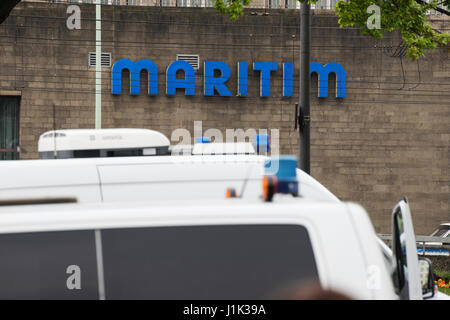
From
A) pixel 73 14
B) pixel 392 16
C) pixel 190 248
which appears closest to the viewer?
pixel 190 248

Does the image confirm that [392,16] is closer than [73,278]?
No

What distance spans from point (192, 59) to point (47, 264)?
20658 mm

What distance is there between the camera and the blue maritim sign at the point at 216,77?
72.1ft

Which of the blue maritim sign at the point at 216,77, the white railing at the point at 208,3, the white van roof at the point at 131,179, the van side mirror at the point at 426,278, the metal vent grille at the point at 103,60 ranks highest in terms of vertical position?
the white railing at the point at 208,3

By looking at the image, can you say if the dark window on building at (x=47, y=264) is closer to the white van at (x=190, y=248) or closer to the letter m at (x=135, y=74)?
the white van at (x=190, y=248)

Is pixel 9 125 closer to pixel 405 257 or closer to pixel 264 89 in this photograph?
pixel 264 89

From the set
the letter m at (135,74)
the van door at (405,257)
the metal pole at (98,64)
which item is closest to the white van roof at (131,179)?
the van door at (405,257)

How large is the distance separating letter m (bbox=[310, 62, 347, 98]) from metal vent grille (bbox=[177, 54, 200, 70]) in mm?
4316

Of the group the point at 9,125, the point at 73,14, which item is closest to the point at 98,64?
the point at 73,14

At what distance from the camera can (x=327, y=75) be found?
22422mm

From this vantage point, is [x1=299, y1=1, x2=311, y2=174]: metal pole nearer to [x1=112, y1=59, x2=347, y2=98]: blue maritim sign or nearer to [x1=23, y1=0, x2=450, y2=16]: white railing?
[x1=112, y1=59, x2=347, y2=98]: blue maritim sign

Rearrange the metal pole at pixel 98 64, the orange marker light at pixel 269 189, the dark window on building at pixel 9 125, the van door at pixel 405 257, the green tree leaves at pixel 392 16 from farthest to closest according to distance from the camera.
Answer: the dark window on building at pixel 9 125 < the metal pole at pixel 98 64 < the green tree leaves at pixel 392 16 < the van door at pixel 405 257 < the orange marker light at pixel 269 189

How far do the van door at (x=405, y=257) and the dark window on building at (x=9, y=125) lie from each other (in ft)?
67.1

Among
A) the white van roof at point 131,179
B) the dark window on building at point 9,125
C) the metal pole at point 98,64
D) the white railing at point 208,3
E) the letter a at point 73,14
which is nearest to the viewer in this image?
the white van roof at point 131,179
